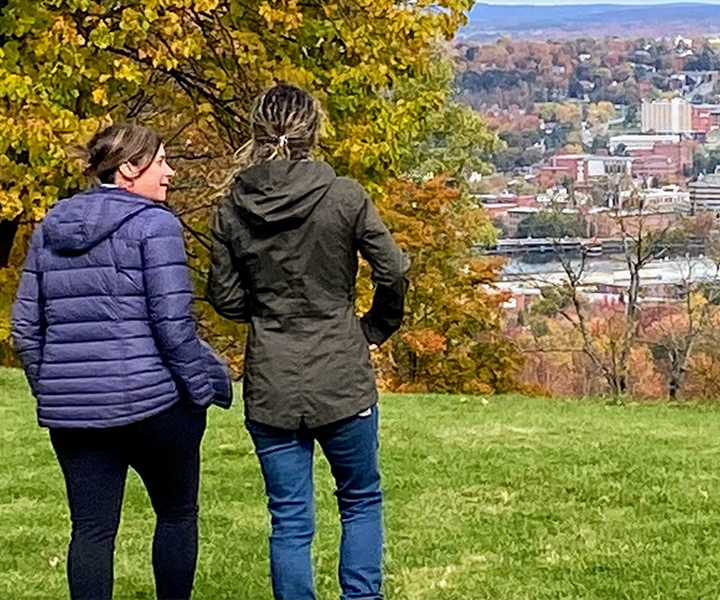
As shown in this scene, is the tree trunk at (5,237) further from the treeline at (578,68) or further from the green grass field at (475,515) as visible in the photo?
the treeline at (578,68)

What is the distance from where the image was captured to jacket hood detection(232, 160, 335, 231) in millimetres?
4660

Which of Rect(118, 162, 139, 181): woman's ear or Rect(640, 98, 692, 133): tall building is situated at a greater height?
Rect(118, 162, 139, 181): woman's ear

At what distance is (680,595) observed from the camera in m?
5.72

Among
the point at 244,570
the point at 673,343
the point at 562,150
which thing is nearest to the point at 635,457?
the point at 244,570

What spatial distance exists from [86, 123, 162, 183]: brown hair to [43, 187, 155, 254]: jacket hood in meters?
0.07

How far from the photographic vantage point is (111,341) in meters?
4.42

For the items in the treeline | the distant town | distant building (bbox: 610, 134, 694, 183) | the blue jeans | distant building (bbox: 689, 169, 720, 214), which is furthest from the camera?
the treeline

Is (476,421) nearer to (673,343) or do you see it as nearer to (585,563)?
(585,563)

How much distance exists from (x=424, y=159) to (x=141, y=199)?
35968 millimetres

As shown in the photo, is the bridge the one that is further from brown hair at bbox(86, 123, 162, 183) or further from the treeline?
the treeline

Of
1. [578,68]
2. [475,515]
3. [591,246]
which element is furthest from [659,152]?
[475,515]

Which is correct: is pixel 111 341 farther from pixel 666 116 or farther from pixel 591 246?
pixel 666 116

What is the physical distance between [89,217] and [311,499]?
128 centimetres

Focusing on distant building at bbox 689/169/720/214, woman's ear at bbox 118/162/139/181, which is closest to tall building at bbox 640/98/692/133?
distant building at bbox 689/169/720/214
